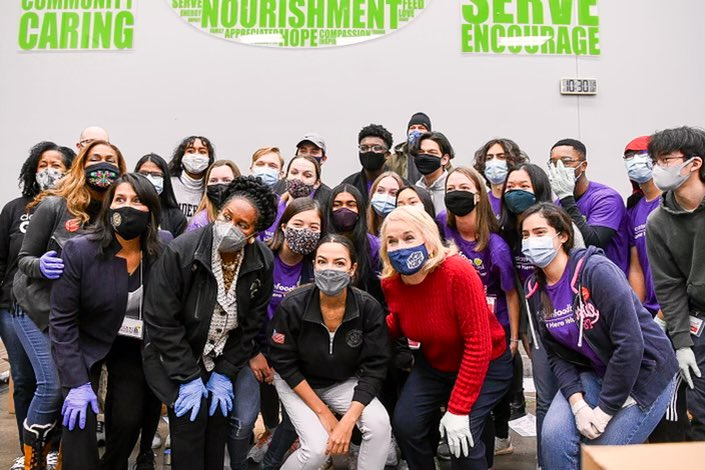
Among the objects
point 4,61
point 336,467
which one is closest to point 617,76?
point 336,467

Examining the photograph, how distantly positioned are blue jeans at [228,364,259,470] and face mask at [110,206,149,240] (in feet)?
2.87

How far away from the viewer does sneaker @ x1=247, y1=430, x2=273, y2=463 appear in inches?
133

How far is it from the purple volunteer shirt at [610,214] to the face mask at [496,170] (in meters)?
0.50

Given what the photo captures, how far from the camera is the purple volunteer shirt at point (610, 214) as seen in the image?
3434 mm

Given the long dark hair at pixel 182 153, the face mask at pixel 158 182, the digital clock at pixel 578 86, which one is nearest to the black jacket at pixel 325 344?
the face mask at pixel 158 182

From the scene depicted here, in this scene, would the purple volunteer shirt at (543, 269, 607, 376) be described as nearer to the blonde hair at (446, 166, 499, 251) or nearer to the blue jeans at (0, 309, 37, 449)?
the blonde hair at (446, 166, 499, 251)

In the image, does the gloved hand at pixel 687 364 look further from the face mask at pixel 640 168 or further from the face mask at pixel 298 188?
the face mask at pixel 298 188

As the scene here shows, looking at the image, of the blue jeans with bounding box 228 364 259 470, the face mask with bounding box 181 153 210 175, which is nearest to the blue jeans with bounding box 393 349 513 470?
the blue jeans with bounding box 228 364 259 470

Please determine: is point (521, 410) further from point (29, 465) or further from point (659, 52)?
point (659, 52)

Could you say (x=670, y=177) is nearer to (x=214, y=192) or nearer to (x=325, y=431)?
(x=325, y=431)

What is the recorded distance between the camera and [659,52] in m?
6.12

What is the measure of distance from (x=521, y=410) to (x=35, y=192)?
11.1ft

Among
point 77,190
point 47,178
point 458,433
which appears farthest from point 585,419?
point 47,178

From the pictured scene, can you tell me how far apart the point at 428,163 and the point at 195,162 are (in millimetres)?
1649
